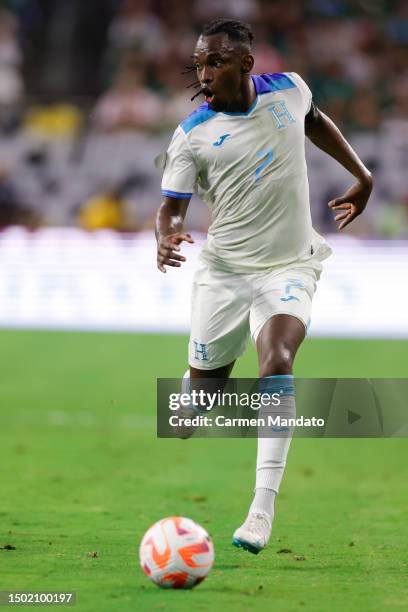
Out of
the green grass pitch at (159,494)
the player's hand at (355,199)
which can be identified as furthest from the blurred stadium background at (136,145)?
the player's hand at (355,199)

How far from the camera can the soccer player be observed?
18.8ft

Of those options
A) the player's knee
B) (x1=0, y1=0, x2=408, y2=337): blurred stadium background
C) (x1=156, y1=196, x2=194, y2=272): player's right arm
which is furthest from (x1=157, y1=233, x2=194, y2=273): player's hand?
(x1=0, y1=0, x2=408, y2=337): blurred stadium background

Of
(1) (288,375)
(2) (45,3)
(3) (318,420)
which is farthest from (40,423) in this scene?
(2) (45,3)

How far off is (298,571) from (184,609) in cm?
90

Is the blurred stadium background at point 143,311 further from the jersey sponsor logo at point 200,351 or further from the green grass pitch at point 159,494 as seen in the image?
the jersey sponsor logo at point 200,351

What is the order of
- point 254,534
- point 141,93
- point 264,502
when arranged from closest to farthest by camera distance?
point 254,534
point 264,502
point 141,93

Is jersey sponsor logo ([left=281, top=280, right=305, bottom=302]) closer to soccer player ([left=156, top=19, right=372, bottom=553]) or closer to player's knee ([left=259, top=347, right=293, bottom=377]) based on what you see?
soccer player ([left=156, top=19, right=372, bottom=553])

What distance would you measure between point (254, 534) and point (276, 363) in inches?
31.4

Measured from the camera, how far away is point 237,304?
20.2 ft

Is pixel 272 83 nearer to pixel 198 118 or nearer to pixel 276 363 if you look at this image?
pixel 198 118

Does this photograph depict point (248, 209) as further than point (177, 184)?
Yes

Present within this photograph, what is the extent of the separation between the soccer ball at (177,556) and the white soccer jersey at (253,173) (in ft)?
5.36

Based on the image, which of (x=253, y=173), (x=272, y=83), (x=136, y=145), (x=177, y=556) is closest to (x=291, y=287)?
(x=253, y=173)

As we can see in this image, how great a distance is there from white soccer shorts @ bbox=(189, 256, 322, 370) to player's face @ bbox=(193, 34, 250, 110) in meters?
0.95
